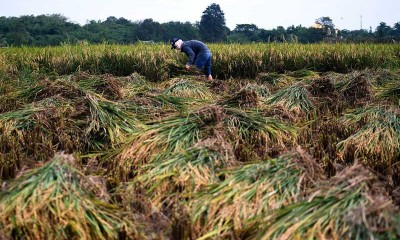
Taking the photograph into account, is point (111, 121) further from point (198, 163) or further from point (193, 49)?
point (193, 49)

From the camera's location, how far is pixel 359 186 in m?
2.16

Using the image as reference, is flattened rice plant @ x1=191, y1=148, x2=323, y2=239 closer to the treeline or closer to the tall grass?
the tall grass

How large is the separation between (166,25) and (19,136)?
55.0 metres

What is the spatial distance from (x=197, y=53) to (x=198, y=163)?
18.4 feet

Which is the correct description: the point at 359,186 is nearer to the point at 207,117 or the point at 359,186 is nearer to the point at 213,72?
the point at 207,117

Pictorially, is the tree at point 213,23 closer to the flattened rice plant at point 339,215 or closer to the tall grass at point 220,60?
the tall grass at point 220,60

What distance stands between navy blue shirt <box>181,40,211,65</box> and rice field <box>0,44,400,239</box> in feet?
4.12

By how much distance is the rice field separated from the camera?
214cm

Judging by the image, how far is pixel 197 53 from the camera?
8.23 metres

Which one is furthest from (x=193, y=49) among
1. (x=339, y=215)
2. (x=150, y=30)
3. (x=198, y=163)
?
(x=150, y=30)

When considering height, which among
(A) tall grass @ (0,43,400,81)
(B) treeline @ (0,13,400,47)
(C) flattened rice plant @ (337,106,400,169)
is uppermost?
(B) treeline @ (0,13,400,47)

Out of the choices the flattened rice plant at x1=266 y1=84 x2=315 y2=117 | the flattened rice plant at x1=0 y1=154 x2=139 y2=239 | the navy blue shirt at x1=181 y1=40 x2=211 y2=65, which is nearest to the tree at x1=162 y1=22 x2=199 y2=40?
the navy blue shirt at x1=181 y1=40 x2=211 y2=65

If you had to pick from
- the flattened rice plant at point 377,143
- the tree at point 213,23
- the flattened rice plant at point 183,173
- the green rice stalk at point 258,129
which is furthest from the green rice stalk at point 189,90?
the tree at point 213,23

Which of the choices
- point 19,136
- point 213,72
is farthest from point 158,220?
point 213,72
